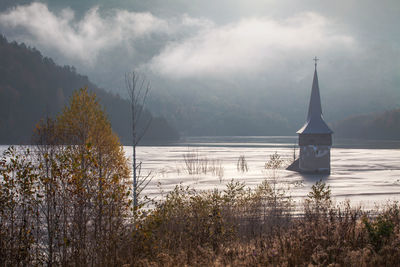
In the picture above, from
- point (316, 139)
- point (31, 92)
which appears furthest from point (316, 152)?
point (31, 92)

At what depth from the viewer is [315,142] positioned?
2292 inches

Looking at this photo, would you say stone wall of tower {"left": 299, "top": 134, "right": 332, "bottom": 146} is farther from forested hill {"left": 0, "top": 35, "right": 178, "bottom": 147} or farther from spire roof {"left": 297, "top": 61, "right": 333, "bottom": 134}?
forested hill {"left": 0, "top": 35, "right": 178, "bottom": 147}

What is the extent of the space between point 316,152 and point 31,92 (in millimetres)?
145022

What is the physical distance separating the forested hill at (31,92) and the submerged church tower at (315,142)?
10715 centimetres

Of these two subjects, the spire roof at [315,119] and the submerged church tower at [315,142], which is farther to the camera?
the spire roof at [315,119]

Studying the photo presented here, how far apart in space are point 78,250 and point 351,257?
653 cm

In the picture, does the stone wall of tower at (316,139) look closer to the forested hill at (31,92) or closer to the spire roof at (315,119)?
the spire roof at (315,119)

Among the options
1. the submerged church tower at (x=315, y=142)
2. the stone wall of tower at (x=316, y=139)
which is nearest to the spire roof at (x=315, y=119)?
the submerged church tower at (x=315, y=142)

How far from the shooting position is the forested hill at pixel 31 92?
150m

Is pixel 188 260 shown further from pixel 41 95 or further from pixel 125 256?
pixel 41 95

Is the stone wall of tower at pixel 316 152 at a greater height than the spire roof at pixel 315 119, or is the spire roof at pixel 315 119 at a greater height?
the spire roof at pixel 315 119

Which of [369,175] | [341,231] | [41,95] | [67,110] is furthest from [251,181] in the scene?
[41,95]

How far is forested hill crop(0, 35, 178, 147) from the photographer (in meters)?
150

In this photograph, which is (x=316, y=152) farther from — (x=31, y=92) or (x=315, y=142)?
(x=31, y=92)
